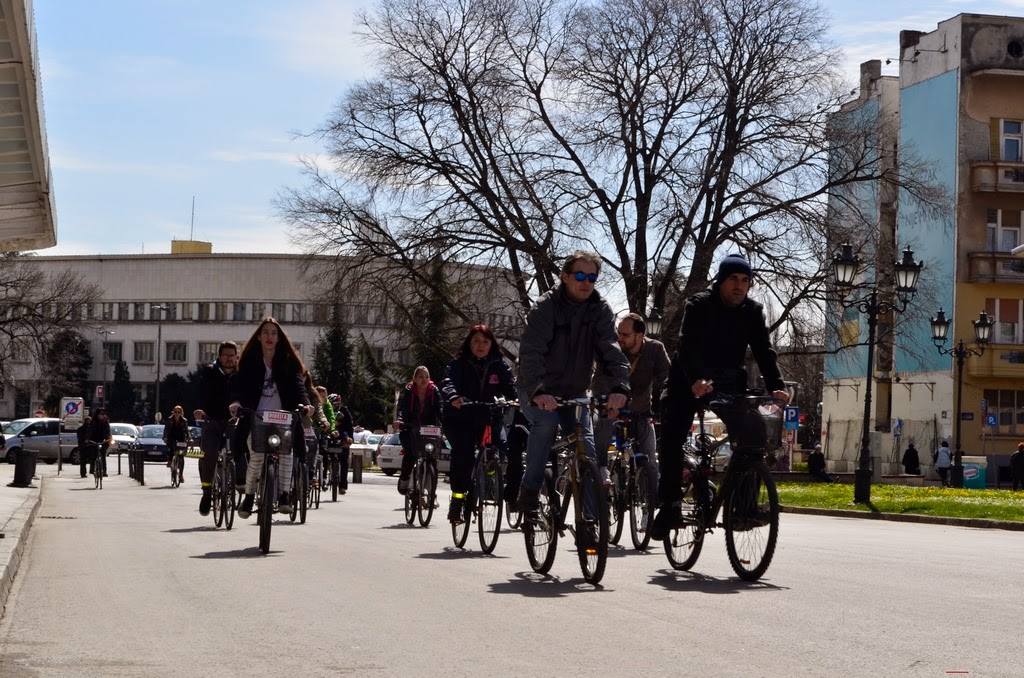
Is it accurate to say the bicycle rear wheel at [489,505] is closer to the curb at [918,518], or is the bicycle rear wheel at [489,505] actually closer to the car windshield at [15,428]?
the curb at [918,518]

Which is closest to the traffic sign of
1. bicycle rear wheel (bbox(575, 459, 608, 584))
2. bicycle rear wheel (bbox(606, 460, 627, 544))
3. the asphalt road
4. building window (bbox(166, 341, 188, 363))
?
the asphalt road

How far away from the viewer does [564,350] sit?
9.74 m

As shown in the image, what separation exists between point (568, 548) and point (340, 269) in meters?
28.1

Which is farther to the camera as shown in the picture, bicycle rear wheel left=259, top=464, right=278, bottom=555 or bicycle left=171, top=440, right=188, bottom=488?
bicycle left=171, top=440, right=188, bottom=488

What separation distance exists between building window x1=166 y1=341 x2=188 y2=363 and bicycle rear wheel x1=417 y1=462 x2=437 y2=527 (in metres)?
105

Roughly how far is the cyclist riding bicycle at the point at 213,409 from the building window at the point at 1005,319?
48594 millimetres

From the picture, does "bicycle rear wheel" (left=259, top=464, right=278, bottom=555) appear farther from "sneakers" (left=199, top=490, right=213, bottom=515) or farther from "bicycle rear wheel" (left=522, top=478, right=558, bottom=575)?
"sneakers" (left=199, top=490, right=213, bottom=515)

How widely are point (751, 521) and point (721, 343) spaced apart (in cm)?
114

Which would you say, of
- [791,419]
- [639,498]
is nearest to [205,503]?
[639,498]

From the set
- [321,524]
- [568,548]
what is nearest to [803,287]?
[321,524]

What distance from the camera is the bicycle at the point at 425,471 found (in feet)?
53.7

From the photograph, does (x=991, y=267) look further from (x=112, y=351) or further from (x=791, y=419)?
(x=112, y=351)

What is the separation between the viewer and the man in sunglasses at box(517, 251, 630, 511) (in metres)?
9.60

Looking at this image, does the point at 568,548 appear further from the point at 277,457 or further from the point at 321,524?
the point at 321,524
